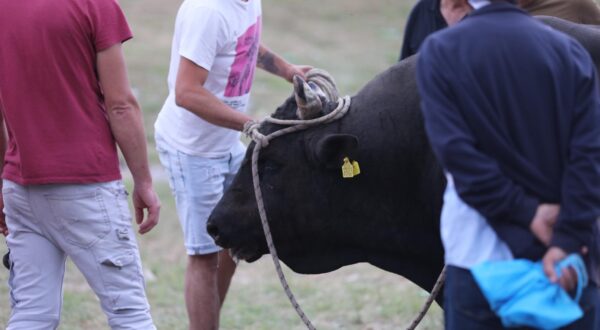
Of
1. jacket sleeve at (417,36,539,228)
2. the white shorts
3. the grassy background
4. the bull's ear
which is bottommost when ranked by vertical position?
the grassy background

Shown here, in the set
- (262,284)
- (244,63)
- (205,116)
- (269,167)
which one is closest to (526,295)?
(269,167)

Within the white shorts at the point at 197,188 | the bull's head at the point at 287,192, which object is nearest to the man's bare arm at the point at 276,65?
the white shorts at the point at 197,188

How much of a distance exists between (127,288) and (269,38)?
1434cm

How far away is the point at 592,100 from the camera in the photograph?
3264 mm

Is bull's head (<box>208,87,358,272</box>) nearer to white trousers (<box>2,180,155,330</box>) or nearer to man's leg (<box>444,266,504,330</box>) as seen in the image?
white trousers (<box>2,180,155,330</box>)

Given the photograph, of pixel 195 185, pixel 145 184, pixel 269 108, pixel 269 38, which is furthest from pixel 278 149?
pixel 269 38

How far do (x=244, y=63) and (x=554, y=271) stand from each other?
2670mm

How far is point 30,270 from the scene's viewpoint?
14.5 ft

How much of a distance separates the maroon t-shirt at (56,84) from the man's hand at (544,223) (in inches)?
74.4

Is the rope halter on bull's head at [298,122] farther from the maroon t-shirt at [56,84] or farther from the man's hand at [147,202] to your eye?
the maroon t-shirt at [56,84]

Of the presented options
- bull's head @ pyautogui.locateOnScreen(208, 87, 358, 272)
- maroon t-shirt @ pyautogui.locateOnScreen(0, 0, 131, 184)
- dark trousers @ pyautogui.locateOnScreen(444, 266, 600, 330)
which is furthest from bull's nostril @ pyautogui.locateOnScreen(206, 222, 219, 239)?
dark trousers @ pyautogui.locateOnScreen(444, 266, 600, 330)

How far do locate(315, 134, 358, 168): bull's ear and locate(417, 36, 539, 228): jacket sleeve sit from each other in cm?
112

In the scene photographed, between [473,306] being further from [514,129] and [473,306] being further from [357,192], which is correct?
[357,192]

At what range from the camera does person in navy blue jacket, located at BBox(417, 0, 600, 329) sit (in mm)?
3137
